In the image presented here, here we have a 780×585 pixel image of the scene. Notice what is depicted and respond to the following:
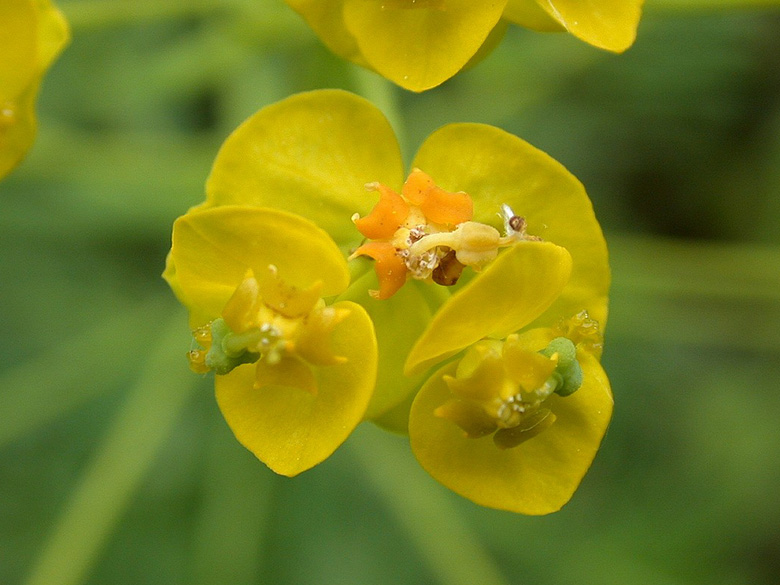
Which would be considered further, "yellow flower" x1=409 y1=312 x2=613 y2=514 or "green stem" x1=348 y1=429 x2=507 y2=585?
"green stem" x1=348 y1=429 x2=507 y2=585

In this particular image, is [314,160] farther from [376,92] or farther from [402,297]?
[376,92]

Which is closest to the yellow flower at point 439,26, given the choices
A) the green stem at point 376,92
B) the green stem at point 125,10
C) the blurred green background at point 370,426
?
the green stem at point 376,92

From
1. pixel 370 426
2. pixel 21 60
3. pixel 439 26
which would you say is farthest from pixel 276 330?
pixel 370 426

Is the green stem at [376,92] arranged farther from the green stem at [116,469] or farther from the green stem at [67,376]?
the green stem at [67,376]

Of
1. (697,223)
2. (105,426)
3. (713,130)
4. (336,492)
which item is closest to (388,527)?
(336,492)

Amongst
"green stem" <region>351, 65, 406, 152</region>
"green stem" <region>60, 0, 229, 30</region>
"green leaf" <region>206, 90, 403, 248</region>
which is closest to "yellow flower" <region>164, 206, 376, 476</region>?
"green leaf" <region>206, 90, 403, 248</region>

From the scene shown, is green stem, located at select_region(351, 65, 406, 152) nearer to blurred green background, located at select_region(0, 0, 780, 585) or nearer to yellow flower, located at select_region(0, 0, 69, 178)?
blurred green background, located at select_region(0, 0, 780, 585)

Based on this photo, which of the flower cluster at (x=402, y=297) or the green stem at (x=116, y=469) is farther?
the green stem at (x=116, y=469)
